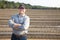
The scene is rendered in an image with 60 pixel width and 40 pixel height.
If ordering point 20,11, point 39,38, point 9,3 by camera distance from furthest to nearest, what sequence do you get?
point 9,3, point 39,38, point 20,11

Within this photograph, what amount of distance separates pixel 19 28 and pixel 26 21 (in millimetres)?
267

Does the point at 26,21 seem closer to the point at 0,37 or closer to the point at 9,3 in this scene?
the point at 0,37

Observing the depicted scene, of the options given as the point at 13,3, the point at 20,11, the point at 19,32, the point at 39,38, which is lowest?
the point at 13,3

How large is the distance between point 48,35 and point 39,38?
0.51 m

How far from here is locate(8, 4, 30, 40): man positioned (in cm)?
645

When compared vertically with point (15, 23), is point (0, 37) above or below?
below

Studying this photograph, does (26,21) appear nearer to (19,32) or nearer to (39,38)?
(19,32)

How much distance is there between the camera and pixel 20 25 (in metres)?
6.50

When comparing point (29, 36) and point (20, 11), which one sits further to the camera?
point (29, 36)

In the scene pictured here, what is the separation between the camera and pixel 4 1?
46.2 meters

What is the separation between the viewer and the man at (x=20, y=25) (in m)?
6.45

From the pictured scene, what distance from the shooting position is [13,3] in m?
46.7

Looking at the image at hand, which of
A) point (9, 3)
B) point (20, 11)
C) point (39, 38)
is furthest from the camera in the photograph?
point (9, 3)

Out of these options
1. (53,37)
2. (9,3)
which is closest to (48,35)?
(53,37)
